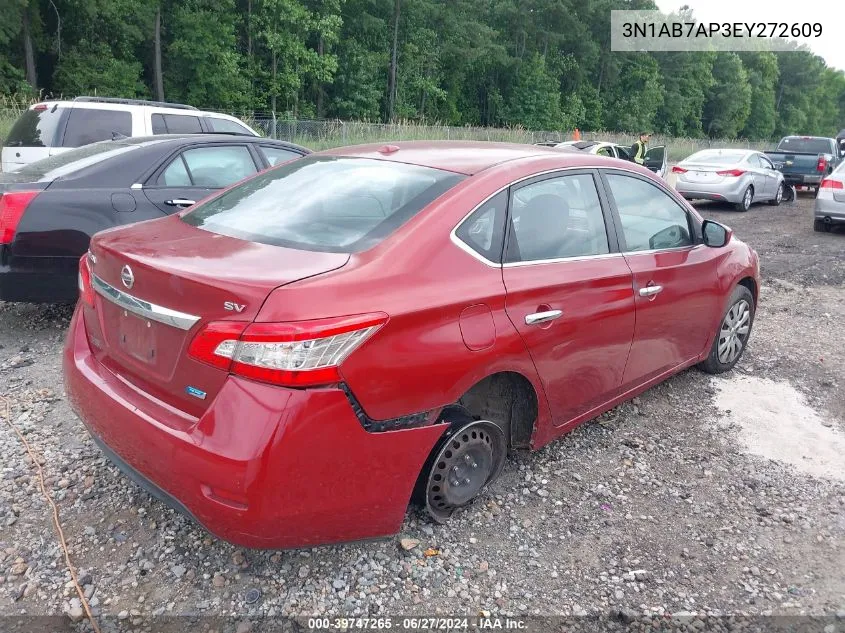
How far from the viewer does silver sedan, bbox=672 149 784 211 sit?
49.2 feet

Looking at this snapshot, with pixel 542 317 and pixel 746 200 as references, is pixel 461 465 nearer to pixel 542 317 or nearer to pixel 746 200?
pixel 542 317

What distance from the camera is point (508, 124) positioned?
2169 inches

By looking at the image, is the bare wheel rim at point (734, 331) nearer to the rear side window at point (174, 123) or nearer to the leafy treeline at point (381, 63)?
the rear side window at point (174, 123)

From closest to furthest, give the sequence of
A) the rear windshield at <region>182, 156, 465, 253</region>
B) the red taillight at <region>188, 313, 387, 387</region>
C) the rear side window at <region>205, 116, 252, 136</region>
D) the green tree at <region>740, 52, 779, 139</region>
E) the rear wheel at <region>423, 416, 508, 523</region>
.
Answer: the red taillight at <region>188, 313, 387, 387</region>
the rear windshield at <region>182, 156, 465, 253</region>
the rear wheel at <region>423, 416, 508, 523</region>
the rear side window at <region>205, 116, 252, 136</region>
the green tree at <region>740, 52, 779, 139</region>

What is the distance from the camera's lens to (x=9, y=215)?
4.59 m

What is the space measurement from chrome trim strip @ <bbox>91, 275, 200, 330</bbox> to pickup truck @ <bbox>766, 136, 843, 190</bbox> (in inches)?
806

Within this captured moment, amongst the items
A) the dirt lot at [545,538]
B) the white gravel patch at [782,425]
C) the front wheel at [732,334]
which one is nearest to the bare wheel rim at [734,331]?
the front wheel at [732,334]

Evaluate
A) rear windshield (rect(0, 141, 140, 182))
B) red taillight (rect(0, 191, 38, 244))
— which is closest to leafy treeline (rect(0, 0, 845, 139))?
rear windshield (rect(0, 141, 140, 182))

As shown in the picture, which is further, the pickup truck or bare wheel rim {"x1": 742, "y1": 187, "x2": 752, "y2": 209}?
the pickup truck

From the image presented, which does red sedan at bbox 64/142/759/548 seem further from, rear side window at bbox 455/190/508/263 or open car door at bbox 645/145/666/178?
open car door at bbox 645/145/666/178

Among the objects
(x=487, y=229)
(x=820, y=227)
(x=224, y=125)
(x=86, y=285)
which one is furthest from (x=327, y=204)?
(x=820, y=227)

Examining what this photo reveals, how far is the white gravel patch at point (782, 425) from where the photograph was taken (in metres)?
3.86

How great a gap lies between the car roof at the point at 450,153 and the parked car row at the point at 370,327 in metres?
0.02

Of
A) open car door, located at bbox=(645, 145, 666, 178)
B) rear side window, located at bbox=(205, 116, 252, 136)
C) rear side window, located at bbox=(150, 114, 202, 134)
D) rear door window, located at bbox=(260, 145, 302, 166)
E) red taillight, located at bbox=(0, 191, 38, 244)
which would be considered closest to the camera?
red taillight, located at bbox=(0, 191, 38, 244)
